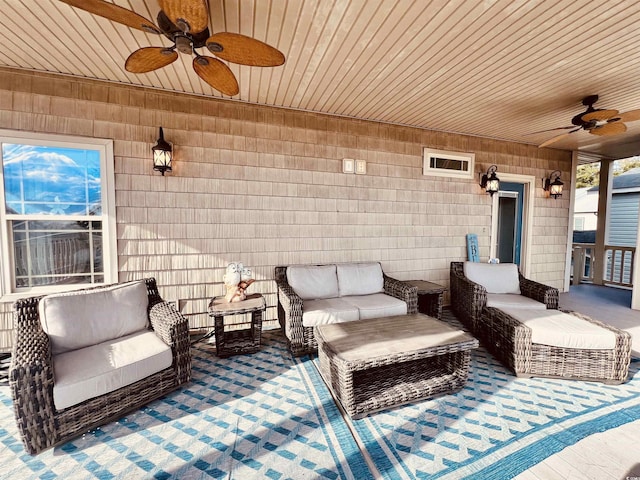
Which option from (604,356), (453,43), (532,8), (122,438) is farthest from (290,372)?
(532,8)

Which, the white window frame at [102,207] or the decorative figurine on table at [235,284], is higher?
the white window frame at [102,207]

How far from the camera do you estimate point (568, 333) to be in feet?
7.93

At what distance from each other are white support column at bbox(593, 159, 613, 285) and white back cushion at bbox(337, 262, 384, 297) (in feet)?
19.8

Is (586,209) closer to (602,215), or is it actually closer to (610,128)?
(602,215)

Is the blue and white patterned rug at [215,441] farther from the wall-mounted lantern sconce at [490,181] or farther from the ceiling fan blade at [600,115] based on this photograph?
the wall-mounted lantern sconce at [490,181]

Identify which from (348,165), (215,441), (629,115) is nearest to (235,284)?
(215,441)

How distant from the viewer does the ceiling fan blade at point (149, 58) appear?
1951 millimetres

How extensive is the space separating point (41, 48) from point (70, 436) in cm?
313

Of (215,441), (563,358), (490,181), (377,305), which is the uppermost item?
(490,181)

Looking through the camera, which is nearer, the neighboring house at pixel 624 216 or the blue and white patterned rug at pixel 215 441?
the blue and white patterned rug at pixel 215 441

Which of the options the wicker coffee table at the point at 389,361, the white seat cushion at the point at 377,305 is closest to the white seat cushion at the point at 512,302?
the white seat cushion at the point at 377,305

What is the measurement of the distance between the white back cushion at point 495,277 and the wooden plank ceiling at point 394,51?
84.6 inches

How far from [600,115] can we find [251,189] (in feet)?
13.5

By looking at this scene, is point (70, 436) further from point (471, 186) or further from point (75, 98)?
point (471, 186)
